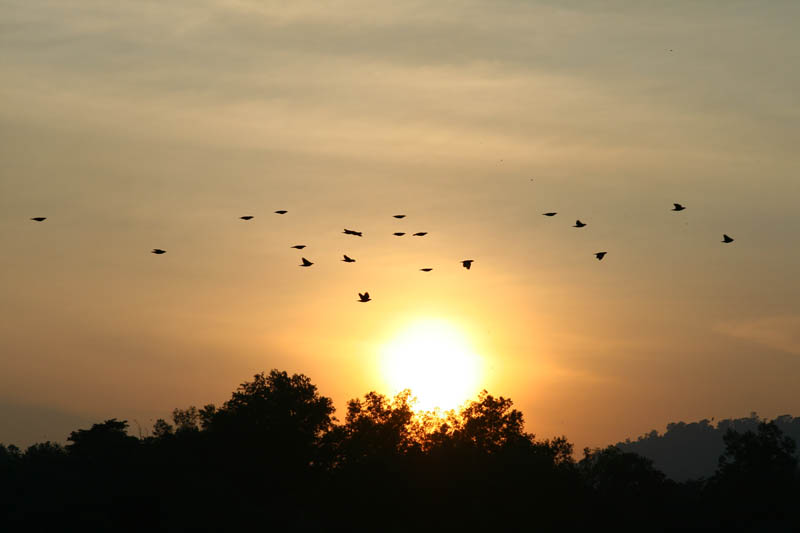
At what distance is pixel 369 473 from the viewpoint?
90.6 metres

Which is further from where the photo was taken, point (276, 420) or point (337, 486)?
point (276, 420)

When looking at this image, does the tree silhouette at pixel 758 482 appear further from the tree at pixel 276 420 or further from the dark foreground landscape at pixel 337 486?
the tree at pixel 276 420

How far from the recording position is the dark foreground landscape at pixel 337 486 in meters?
80.9

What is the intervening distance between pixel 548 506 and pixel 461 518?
701cm

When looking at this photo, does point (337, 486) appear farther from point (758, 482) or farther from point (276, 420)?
point (758, 482)

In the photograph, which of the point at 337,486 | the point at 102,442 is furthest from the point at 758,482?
the point at 102,442

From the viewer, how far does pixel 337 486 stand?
3617 inches

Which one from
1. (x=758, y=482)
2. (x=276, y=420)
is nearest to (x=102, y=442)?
(x=276, y=420)

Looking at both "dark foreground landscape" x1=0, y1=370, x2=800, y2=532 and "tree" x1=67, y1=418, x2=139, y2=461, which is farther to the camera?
"tree" x1=67, y1=418, x2=139, y2=461

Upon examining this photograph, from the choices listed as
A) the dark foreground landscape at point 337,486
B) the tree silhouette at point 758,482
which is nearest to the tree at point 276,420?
the dark foreground landscape at point 337,486

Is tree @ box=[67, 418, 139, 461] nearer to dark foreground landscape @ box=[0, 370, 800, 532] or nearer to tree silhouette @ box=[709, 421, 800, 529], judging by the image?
dark foreground landscape @ box=[0, 370, 800, 532]

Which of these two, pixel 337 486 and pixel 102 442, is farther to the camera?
pixel 102 442

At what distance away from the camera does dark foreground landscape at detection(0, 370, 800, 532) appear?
266 ft

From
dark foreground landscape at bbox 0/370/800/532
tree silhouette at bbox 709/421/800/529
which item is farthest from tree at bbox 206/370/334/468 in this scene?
tree silhouette at bbox 709/421/800/529
